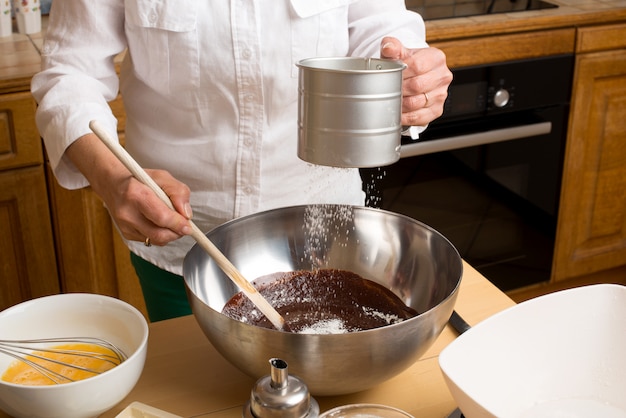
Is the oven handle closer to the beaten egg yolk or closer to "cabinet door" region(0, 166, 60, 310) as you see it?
"cabinet door" region(0, 166, 60, 310)

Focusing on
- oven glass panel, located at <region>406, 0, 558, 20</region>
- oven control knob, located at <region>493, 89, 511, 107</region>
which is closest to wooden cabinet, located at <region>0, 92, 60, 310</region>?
oven glass panel, located at <region>406, 0, 558, 20</region>

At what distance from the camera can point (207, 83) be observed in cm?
104

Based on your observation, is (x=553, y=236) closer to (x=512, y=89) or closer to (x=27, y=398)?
(x=512, y=89)

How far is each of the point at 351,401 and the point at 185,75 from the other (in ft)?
1.61

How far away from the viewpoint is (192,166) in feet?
3.58

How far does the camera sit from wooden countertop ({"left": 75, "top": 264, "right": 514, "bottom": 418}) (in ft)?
2.61

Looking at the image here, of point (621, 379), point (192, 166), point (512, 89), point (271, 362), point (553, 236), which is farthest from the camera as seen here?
point (553, 236)

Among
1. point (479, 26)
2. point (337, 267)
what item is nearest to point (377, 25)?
point (337, 267)

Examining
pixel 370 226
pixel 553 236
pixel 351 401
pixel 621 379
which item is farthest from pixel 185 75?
pixel 553 236

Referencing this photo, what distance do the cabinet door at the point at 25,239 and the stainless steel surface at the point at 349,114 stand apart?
103 centimetres

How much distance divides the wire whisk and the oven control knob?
1321 mm

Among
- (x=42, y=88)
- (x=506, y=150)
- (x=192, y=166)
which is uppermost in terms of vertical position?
(x=42, y=88)

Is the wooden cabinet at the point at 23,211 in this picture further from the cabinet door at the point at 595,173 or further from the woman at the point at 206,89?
the cabinet door at the point at 595,173

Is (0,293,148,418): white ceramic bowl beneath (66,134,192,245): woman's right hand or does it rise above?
beneath
